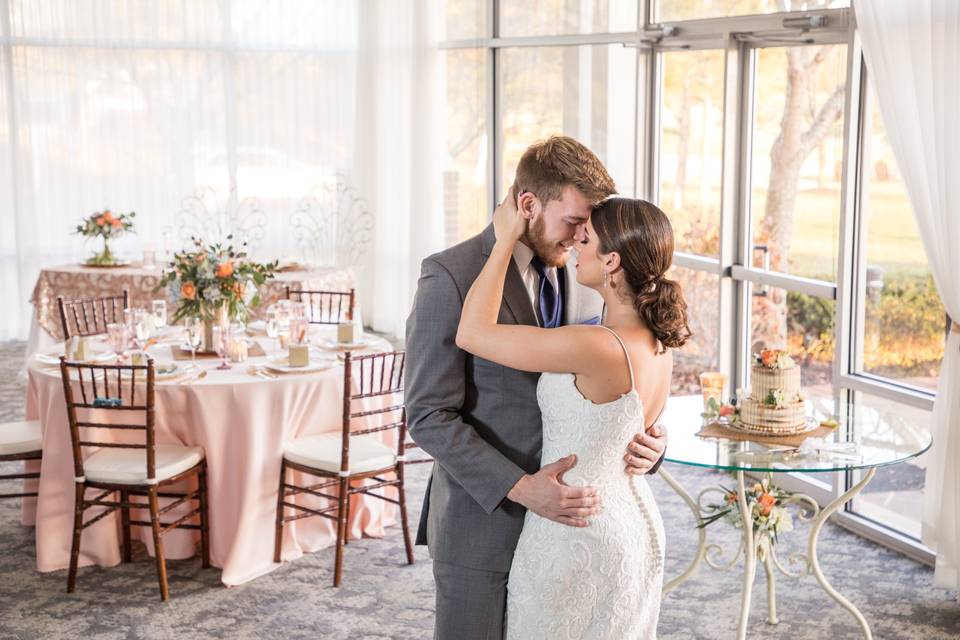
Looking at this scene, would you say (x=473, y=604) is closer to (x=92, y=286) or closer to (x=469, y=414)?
(x=469, y=414)

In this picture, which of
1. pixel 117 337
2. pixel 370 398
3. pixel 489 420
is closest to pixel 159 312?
pixel 117 337

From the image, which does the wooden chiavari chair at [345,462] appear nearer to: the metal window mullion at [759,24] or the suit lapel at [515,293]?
the suit lapel at [515,293]

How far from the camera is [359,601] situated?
4.43m

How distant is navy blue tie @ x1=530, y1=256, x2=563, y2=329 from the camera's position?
103 inches

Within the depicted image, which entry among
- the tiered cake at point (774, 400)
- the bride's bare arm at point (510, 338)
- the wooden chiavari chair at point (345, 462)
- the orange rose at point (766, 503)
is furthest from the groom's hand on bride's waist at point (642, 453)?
the wooden chiavari chair at point (345, 462)

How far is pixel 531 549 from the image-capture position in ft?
8.04

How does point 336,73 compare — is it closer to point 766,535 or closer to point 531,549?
point 766,535

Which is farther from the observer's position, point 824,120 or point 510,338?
point 824,120

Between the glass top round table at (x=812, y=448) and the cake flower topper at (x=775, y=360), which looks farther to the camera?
the cake flower topper at (x=775, y=360)

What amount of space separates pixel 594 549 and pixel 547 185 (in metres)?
0.80

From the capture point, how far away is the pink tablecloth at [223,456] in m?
4.64

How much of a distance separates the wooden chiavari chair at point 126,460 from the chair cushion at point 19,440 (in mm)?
283

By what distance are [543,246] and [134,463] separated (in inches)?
104

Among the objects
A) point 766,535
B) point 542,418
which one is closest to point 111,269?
point 766,535
